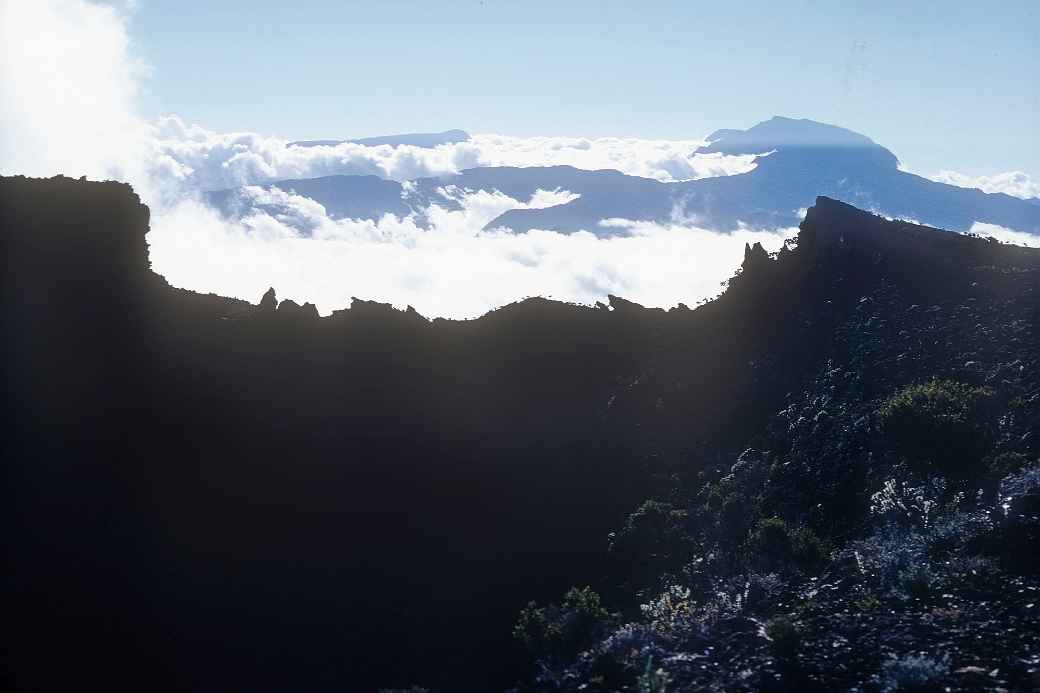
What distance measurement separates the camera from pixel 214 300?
5469 cm

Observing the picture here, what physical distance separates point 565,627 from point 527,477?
49.7 ft

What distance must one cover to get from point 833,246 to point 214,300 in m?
48.5

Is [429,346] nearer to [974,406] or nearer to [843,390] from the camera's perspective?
[843,390]

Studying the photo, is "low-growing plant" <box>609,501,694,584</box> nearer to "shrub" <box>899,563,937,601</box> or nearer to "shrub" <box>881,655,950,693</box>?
"shrub" <box>899,563,937,601</box>

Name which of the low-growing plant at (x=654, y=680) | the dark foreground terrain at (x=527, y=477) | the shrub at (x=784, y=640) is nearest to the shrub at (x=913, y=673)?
the dark foreground terrain at (x=527, y=477)

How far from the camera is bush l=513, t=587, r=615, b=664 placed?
33.0m

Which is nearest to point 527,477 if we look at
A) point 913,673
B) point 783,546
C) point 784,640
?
point 783,546

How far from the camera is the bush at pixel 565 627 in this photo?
1300 inches

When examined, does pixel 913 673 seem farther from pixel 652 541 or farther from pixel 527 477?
pixel 527 477

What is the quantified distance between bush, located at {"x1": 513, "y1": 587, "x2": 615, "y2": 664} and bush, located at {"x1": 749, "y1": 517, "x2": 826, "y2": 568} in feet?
27.3

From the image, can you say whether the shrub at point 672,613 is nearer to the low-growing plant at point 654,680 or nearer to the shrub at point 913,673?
the low-growing plant at point 654,680

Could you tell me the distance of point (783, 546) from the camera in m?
35.4

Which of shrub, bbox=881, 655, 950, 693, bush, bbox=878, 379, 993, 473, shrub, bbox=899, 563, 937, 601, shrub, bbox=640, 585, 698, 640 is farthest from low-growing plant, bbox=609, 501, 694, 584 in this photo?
shrub, bbox=881, 655, 950, 693

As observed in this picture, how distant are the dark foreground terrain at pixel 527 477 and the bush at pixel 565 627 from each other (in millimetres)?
220
